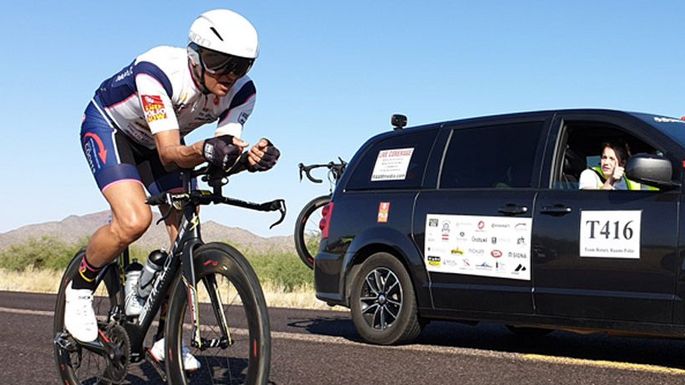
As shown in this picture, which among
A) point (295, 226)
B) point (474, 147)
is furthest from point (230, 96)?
point (295, 226)

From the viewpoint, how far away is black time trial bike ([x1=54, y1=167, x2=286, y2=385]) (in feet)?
14.3

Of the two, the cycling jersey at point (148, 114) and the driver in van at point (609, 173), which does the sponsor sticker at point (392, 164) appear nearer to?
the driver in van at point (609, 173)

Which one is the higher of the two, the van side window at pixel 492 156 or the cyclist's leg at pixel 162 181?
the van side window at pixel 492 156

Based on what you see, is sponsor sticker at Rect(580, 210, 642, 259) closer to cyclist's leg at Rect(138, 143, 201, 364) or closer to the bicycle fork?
cyclist's leg at Rect(138, 143, 201, 364)

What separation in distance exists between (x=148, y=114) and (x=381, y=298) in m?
4.01

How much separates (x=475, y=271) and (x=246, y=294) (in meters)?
3.91

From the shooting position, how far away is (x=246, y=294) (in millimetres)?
4336

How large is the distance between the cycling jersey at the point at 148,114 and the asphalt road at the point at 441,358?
156 centimetres

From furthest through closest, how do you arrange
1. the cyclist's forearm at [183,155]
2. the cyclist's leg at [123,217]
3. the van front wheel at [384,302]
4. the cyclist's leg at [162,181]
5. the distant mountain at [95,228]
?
the distant mountain at [95,228] < the van front wheel at [384,302] < the cyclist's leg at [162,181] < the cyclist's leg at [123,217] < the cyclist's forearm at [183,155]

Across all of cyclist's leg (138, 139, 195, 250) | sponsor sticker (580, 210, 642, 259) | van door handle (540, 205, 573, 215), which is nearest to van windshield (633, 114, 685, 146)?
sponsor sticker (580, 210, 642, 259)

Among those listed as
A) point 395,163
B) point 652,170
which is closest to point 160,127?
point 652,170

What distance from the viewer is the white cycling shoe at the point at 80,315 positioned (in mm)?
5586

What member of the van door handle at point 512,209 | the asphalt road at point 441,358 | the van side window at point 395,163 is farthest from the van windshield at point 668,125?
the van side window at point 395,163

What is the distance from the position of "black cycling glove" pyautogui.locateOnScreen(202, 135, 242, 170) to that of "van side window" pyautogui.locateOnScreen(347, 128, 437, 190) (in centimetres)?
432
